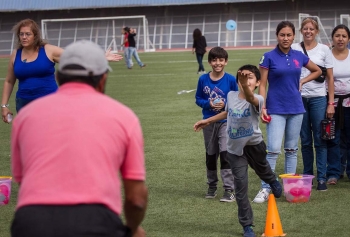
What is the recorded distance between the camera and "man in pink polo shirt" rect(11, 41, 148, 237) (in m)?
3.48

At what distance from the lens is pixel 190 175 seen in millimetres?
10336

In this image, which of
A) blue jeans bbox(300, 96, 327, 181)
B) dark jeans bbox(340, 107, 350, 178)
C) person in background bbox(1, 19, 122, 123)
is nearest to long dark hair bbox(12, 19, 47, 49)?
person in background bbox(1, 19, 122, 123)

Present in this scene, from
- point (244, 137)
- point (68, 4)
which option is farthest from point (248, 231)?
point (68, 4)

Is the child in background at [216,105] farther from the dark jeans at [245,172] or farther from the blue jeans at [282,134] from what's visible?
the dark jeans at [245,172]

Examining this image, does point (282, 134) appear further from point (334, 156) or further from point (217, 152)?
point (334, 156)

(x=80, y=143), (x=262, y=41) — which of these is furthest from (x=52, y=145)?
(x=262, y=41)

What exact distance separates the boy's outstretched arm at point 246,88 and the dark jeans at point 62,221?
10.6ft

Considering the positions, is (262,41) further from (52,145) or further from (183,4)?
(52,145)

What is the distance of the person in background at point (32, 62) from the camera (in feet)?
28.1

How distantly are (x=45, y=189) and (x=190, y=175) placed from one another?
690 centimetres

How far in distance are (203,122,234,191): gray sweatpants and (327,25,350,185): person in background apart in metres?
1.53

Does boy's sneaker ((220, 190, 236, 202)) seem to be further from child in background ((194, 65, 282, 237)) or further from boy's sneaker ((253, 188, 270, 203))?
child in background ((194, 65, 282, 237))

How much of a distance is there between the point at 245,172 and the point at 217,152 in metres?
1.60

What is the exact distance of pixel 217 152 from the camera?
29.1 ft
